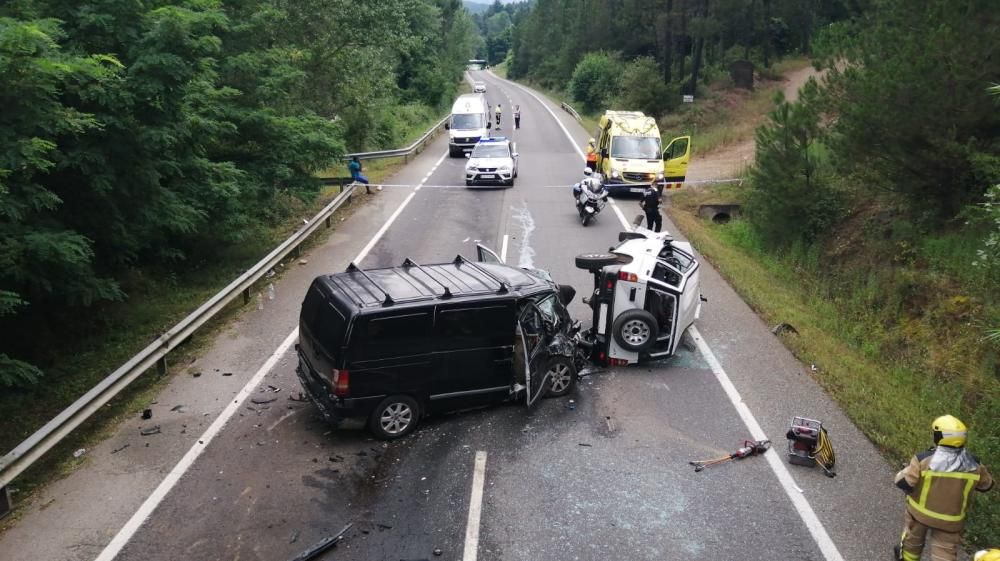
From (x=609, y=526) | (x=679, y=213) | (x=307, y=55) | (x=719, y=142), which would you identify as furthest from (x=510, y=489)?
(x=719, y=142)

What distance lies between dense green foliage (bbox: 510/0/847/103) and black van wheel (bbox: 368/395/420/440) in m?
36.5

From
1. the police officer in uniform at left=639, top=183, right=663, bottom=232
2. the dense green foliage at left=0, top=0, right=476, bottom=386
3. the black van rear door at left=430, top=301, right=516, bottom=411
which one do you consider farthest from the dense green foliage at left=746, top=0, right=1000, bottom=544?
the dense green foliage at left=0, top=0, right=476, bottom=386

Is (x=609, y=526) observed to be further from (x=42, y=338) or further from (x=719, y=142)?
(x=719, y=142)

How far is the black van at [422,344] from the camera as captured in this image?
26.9ft

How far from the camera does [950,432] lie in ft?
19.7

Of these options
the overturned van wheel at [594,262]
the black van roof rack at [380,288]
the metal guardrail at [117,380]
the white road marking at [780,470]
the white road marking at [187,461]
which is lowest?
the white road marking at [187,461]

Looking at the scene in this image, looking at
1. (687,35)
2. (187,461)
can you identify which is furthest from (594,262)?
(687,35)

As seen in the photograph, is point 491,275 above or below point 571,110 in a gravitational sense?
above

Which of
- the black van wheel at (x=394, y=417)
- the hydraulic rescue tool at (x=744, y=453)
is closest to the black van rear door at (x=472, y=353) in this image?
the black van wheel at (x=394, y=417)

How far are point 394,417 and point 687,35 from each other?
44.0 meters

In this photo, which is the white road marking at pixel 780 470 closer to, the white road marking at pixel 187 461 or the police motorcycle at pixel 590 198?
the white road marking at pixel 187 461

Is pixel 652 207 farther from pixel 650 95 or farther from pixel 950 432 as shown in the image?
pixel 650 95

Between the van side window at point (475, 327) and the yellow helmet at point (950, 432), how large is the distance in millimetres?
4428

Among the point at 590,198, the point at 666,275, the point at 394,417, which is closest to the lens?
the point at 394,417
